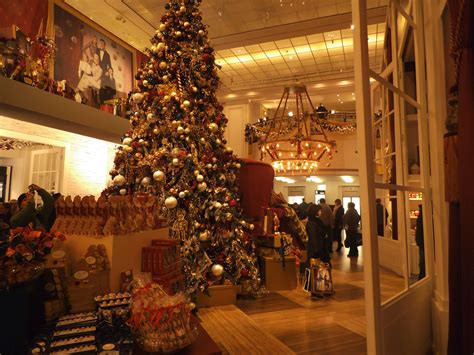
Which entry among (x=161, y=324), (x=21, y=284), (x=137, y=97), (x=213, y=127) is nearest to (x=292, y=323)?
(x=161, y=324)

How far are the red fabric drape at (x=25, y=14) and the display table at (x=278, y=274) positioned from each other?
221 inches

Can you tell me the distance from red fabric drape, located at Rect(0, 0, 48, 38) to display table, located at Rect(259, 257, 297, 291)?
221 inches

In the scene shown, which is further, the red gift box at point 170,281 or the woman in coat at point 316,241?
the woman in coat at point 316,241

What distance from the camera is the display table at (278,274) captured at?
4633 millimetres

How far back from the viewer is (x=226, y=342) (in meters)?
2.87

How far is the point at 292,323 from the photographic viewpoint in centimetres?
341

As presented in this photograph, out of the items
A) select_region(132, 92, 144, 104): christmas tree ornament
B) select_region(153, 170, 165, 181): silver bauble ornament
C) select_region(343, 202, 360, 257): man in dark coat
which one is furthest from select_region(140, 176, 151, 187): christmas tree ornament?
select_region(343, 202, 360, 257): man in dark coat

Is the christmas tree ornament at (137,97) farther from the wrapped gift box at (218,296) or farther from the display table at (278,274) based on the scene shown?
the display table at (278,274)

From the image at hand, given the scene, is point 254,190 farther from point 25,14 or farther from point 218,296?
point 25,14

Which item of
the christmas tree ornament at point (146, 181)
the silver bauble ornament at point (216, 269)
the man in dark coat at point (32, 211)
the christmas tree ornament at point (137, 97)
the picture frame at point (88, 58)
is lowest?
the silver bauble ornament at point (216, 269)

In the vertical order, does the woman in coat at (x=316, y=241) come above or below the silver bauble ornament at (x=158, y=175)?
below

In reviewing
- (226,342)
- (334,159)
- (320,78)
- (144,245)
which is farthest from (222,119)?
(334,159)

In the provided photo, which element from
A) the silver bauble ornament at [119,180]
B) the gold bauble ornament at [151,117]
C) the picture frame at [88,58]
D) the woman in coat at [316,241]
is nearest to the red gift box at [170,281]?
the silver bauble ornament at [119,180]

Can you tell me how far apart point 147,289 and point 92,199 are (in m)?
0.87
